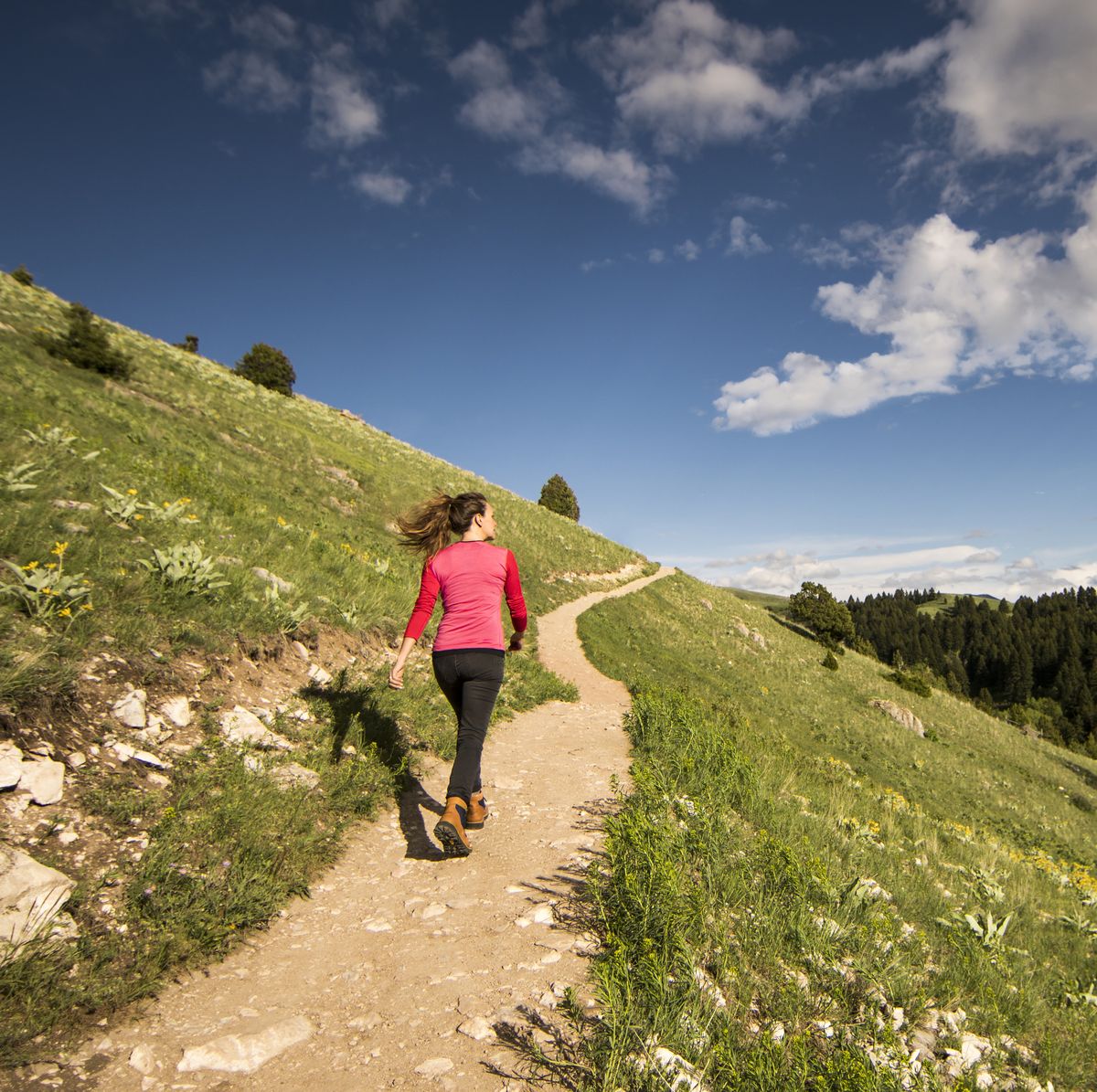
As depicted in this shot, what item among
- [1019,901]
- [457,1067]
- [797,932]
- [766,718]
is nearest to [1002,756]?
[766,718]

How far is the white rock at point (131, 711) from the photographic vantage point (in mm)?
5020

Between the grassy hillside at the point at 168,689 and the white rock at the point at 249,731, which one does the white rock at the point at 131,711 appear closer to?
the grassy hillside at the point at 168,689

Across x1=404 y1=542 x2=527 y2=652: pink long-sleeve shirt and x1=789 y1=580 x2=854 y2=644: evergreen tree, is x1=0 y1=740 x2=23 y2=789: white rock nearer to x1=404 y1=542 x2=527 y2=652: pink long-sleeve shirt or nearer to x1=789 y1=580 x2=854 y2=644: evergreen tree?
x1=404 y1=542 x2=527 y2=652: pink long-sleeve shirt

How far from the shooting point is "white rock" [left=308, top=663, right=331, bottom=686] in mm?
7688

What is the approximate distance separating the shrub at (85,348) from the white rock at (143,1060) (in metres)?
26.6

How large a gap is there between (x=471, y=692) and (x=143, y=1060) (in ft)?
9.77

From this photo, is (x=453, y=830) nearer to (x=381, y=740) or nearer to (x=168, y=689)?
(x=381, y=740)

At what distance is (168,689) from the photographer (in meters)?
5.66

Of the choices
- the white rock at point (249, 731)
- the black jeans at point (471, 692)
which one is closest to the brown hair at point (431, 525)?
the black jeans at point (471, 692)

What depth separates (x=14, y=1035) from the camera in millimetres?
2742

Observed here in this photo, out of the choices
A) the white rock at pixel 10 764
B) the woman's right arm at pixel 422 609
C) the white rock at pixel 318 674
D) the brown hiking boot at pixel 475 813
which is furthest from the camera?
the white rock at pixel 318 674

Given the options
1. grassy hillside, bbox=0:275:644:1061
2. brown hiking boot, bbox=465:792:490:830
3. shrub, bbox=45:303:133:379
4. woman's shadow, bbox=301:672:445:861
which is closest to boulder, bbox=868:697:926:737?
grassy hillside, bbox=0:275:644:1061

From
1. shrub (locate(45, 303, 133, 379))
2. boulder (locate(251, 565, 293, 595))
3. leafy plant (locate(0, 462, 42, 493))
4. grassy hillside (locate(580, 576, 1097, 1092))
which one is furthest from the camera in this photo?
shrub (locate(45, 303, 133, 379))

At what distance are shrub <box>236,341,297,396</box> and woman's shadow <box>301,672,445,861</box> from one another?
4752 centimetres
